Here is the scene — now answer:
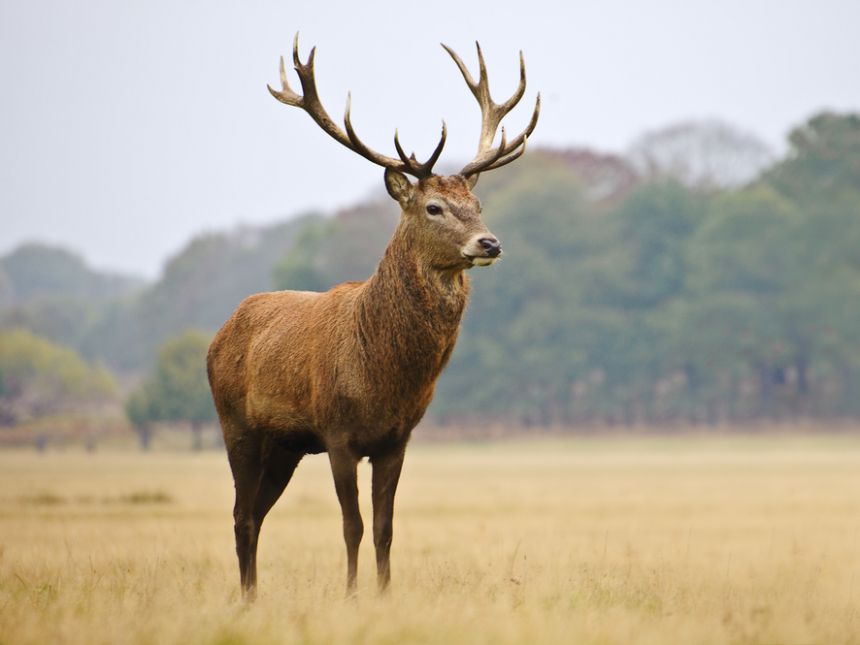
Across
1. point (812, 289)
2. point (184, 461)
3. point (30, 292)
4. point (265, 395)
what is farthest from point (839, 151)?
point (30, 292)

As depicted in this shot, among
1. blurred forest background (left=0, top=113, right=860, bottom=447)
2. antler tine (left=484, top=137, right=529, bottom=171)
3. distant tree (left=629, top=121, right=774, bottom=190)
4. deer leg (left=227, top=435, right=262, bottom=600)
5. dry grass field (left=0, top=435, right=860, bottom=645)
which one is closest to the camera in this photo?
dry grass field (left=0, top=435, right=860, bottom=645)

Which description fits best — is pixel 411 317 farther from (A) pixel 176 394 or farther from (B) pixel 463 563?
(A) pixel 176 394

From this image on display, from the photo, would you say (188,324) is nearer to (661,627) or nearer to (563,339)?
(563,339)

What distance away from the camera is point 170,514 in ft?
78.4

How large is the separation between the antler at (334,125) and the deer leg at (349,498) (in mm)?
1996

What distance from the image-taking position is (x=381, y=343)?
10367mm

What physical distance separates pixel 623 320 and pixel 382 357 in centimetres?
5981

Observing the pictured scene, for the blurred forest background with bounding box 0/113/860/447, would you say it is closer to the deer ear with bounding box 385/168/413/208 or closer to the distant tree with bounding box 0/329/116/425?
the distant tree with bounding box 0/329/116/425

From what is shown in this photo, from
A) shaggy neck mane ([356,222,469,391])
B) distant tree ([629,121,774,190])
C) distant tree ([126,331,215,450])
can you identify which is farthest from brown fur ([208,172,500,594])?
distant tree ([629,121,774,190])

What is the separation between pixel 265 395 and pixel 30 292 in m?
191

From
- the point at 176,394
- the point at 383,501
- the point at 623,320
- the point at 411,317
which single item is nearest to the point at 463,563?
the point at 383,501

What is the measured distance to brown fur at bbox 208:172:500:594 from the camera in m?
10.3

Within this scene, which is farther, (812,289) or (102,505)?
(812,289)

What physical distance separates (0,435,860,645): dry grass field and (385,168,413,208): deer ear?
8.95 ft
